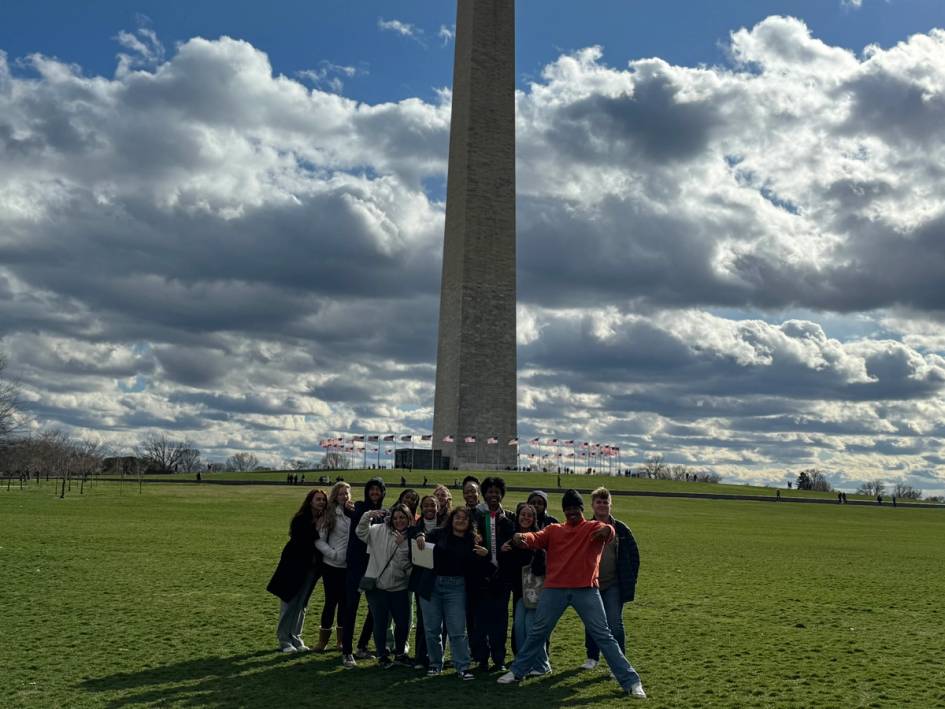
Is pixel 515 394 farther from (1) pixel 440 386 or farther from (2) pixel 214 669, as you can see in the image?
(2) pixel 214 669

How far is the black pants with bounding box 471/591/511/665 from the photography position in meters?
9.30

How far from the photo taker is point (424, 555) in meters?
9.15

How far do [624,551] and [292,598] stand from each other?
364 centimetres

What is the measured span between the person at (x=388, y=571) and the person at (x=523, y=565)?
1054 millimetres

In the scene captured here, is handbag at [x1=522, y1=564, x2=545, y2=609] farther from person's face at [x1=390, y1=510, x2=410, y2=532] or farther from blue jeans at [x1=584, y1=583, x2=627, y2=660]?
person's face at [x1=390, y1=510, x2=410, y2=532]

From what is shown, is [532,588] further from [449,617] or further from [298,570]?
[298,570]

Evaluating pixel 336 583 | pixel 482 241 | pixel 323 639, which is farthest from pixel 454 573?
pixel 482 241

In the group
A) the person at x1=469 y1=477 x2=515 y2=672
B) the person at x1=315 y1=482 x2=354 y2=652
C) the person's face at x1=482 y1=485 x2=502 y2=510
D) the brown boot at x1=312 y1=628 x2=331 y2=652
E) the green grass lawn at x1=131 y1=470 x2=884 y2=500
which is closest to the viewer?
the person at x1=469 y1=477 x2=515 y2=672

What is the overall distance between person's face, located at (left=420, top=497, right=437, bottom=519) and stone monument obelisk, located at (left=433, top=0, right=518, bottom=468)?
56.7 m

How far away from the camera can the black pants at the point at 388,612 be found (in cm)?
964

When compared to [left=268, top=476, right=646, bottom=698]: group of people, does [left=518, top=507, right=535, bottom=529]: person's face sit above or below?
above

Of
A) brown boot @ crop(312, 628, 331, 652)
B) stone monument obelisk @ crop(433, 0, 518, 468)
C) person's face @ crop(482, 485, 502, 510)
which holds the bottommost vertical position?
brown boot @ crop(312, 628, 331, 652)

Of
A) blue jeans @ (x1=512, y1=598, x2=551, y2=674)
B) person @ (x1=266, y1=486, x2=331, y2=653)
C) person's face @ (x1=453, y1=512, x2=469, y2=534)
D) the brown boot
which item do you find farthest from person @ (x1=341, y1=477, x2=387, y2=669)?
blue jeans @ (x1=512, y1=598, x2=551, y2=674)

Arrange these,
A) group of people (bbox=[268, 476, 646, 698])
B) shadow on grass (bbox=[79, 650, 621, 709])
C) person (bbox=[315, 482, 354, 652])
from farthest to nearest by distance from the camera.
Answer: person (bbox=[315, 482, 354, 652]) → group of people (bbox=[268, 476, 646, 698]) → shadow on grass (bbox=[79, 650, 621, 709])
